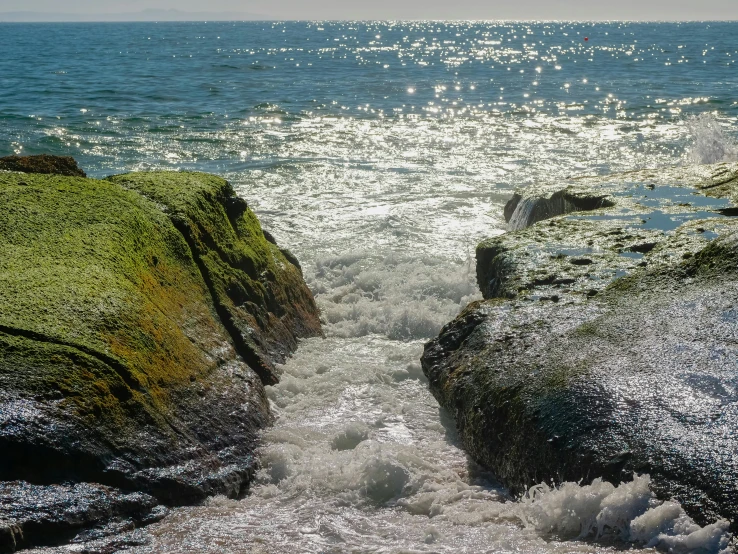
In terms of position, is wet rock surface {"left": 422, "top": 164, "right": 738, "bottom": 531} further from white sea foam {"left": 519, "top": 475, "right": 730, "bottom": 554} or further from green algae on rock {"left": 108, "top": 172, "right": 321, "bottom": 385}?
green algae on rock {"left": 108, "top": 172, "right": 321, "bottom": 385}

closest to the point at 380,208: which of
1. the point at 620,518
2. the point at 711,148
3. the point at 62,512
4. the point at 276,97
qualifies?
the point at 711,148

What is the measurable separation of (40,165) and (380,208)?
19.9 ft

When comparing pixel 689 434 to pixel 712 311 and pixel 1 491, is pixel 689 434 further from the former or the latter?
pixel 1 491

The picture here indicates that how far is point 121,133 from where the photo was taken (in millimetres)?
19703

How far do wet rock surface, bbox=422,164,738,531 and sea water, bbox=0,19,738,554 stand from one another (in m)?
0.20

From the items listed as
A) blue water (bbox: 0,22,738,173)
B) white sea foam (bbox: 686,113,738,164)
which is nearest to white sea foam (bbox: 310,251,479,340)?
blue water (bbox: 0,22,738,173)

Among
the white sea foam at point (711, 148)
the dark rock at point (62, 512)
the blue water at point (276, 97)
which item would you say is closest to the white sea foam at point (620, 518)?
the dark rock at point (62, 512)

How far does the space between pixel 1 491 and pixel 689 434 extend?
11.3ft

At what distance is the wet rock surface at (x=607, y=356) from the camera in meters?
4.14

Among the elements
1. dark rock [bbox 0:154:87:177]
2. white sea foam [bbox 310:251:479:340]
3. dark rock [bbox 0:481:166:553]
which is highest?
dark rock [bbox 0:154:87:177]

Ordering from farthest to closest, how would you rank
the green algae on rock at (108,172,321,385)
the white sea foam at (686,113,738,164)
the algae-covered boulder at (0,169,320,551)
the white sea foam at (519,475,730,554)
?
the white sea foam at (686,113,738,164) < the green algae on rock at (108,172,321,385) < the algae-covered boulder at (0,169,320,551) < the white sea foam at (519,475,730,554)

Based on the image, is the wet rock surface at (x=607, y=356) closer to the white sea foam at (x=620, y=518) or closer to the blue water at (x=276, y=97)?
the white sea foam at (x=620, y=518)

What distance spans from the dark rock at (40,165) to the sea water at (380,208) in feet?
9.68

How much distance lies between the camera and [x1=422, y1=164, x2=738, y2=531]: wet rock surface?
4.14m
